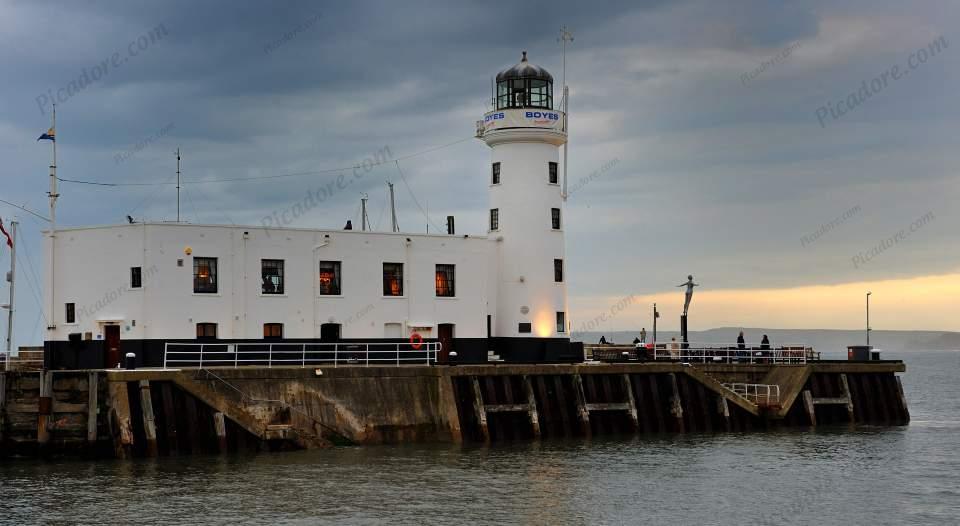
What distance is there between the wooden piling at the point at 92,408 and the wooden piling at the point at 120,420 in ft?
1.64

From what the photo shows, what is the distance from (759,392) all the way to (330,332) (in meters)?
20.1

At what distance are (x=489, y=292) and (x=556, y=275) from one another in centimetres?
347

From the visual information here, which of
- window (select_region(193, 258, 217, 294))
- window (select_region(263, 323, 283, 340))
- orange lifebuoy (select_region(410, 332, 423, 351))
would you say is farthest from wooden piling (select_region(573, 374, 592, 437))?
window (select_region(193, 258, 217, 294))

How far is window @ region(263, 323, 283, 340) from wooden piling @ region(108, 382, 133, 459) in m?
8.78

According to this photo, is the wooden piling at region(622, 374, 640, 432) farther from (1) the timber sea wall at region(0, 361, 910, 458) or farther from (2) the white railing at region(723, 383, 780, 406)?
(2) the white railing at region(723, 383, 780, 406)

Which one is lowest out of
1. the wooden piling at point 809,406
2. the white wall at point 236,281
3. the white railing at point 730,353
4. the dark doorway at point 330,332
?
the wooden piling at point 809,406

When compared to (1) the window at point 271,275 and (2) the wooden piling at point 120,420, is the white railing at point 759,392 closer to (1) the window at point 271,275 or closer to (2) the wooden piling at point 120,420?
(1) the window at point 271,275

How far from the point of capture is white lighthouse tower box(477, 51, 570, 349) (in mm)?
56438

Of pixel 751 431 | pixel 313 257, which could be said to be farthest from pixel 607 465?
pixel 313 257

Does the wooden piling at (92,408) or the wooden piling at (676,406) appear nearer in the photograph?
the wooden piling at (92,408)

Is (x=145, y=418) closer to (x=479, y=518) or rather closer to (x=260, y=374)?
(x=260, y=374)

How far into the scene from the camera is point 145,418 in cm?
4112

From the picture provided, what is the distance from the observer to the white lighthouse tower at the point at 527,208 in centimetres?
5644

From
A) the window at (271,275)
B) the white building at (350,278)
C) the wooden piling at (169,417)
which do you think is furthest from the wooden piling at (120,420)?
the window at (271,275)
